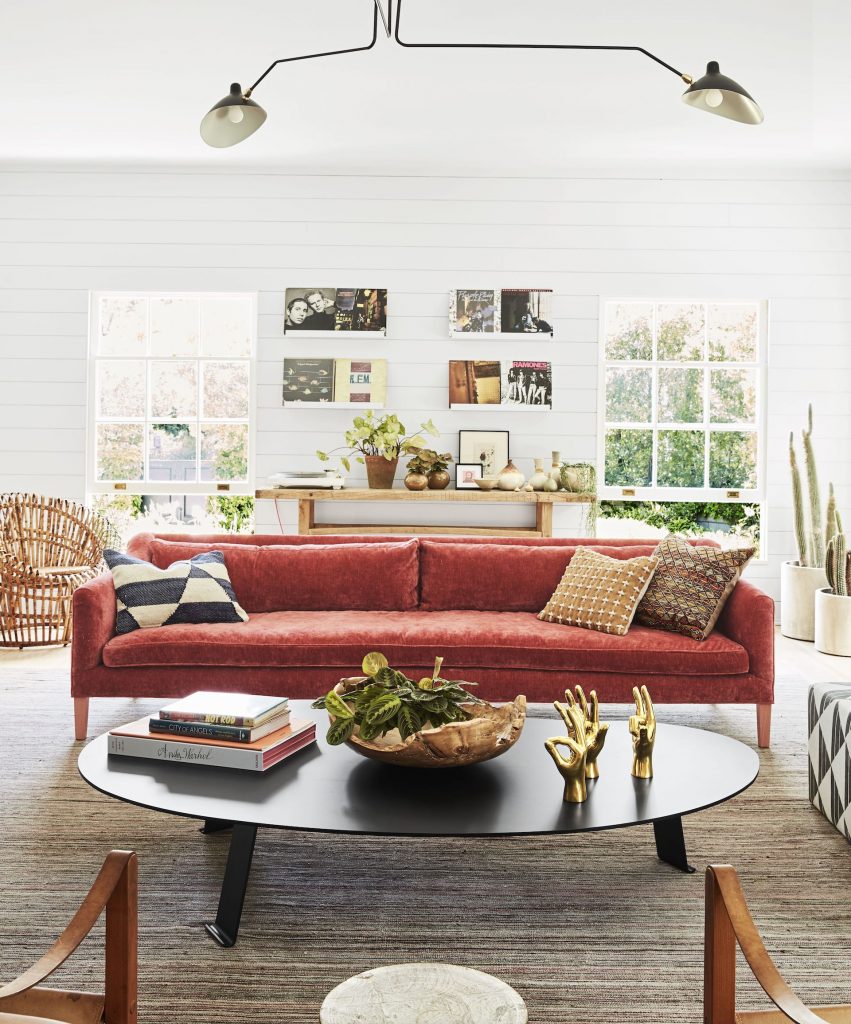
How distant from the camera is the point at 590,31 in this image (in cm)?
417

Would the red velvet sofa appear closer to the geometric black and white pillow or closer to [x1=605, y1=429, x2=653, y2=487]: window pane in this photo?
the geometric black and white pillow

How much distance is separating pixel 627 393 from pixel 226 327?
2.78m

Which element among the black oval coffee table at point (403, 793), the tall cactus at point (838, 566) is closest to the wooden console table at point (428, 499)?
the tall cactus at point (838, 566)

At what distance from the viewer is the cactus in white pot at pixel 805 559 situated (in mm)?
5664

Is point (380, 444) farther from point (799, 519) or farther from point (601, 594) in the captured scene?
point (799, 519)

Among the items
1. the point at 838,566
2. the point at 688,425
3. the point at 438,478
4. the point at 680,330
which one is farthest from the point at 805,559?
the point at 438,478

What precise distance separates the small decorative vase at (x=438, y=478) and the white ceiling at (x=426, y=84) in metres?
2.02

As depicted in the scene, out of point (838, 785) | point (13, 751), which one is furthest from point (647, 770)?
point (13, 751)

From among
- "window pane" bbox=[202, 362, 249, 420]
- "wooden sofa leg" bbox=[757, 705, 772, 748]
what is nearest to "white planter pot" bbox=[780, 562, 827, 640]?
"wooden sofa leg" bbox=[757, 705, 772, 748]

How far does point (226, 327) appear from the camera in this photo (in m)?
6.30

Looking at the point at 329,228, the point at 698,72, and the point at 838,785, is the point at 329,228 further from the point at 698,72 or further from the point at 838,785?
the point at 838,785

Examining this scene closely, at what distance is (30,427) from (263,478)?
5.29 ft

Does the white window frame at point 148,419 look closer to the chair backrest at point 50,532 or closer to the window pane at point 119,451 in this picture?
the window pane at point 119,451

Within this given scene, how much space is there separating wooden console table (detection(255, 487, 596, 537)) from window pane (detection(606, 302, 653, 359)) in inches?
44.5
